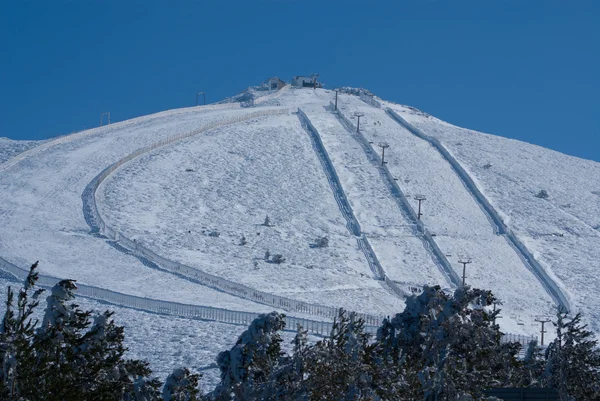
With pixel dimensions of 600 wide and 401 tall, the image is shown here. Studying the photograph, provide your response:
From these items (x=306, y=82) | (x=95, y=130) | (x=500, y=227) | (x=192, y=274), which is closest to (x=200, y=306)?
(x=192, y=274)

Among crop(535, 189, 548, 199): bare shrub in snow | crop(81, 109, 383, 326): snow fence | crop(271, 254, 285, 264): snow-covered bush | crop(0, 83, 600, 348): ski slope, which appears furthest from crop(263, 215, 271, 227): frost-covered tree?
crop(535, 189, 548, 199): bare shrub in snow

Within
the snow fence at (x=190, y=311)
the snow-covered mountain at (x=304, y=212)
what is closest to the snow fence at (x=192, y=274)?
the snow-covered mountain at (x=304, y=212)

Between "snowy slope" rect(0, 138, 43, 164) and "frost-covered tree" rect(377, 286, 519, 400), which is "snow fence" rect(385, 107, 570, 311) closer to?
"frost-covered tree" rect(377, 286, 519, 400)

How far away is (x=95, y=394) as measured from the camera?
44.0 ft

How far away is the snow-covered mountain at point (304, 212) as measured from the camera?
124 feet

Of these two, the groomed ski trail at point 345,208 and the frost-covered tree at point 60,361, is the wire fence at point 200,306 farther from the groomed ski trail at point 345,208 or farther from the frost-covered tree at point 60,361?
the frost-covered tree at point 60,361

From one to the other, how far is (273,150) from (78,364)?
155ft

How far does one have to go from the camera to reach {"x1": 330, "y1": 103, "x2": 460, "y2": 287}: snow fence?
42609 mm

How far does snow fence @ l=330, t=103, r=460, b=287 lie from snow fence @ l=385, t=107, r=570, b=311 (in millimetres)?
3753

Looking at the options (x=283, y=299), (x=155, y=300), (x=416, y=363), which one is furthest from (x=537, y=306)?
(x=416, y=363)

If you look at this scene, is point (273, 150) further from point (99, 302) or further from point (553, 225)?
point (99, 302)

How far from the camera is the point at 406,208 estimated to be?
5181 cm

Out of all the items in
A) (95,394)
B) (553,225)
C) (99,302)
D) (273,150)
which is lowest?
(95,394)

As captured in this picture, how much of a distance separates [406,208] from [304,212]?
5.45 meters
